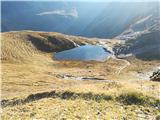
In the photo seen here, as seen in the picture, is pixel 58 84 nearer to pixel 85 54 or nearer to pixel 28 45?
pixel 85 54

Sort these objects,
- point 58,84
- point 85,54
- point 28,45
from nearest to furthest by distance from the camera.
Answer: point 58,84
point 85,54
point 28,45

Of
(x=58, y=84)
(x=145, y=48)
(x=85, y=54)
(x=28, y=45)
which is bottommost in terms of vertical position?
(x=58, y=84)

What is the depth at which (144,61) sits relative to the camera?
460 feet

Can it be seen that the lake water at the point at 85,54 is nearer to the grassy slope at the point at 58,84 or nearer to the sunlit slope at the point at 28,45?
the grassy slope at the point at 58,84

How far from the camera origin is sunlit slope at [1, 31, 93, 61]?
150 metres

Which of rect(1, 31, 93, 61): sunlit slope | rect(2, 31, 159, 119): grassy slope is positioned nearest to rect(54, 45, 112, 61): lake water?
rect(2, 31, 159, 119): grassy slope

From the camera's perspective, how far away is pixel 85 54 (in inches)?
6476

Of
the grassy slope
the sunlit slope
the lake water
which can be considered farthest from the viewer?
the lake water

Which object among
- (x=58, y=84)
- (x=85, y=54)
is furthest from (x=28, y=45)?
(x=58, y=84)

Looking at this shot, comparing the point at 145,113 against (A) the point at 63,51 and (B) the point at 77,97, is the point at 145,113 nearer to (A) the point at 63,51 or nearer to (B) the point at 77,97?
(B) the point at 77,97

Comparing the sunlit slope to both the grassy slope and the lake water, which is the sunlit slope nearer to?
the grassy slope

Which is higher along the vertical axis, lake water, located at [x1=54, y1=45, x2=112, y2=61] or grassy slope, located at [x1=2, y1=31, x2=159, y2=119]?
lake water, located at [x1=54, y1=45, x2=112, y2=61]

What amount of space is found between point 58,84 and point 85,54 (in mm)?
80576

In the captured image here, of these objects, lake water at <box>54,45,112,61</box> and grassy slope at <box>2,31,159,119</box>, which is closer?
grassy slope at <box>2,31,159,119</box>
